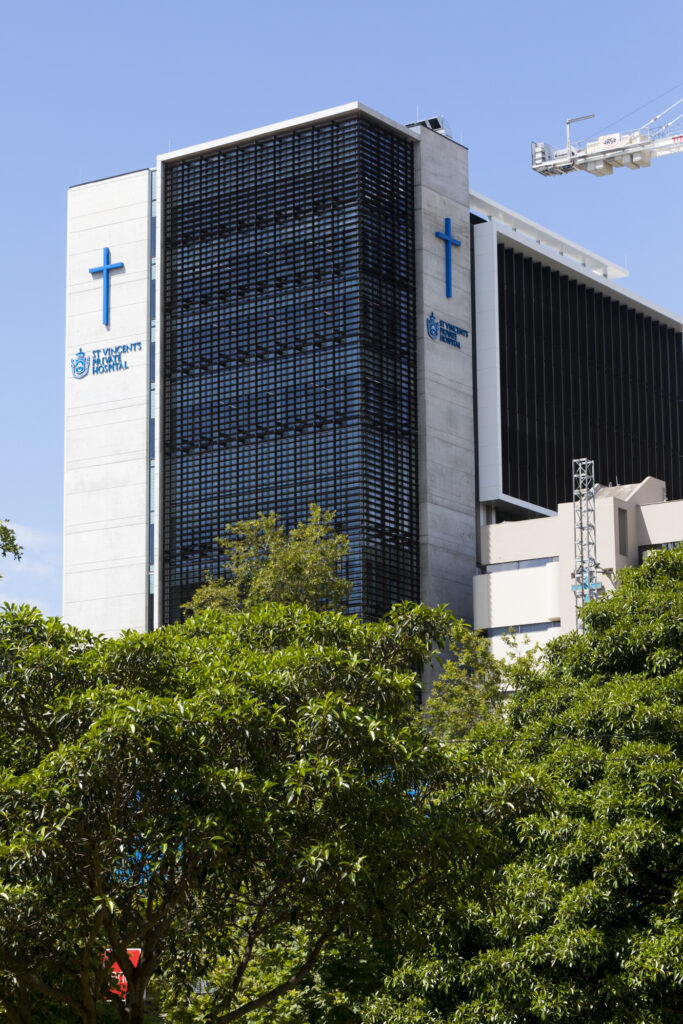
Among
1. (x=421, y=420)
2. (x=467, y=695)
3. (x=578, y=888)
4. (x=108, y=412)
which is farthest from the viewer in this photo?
(x=108, y=412)

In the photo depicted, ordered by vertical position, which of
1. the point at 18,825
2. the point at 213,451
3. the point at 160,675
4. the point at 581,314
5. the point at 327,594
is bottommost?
the point at 18,825

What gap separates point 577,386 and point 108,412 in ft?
101

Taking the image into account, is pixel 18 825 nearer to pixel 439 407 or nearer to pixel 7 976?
pixel 7 976

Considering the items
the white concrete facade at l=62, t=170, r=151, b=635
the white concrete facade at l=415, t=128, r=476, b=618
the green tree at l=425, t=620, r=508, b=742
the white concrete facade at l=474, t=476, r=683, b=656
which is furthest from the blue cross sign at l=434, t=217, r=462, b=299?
the green tree at l=425, t=620, r=508, b=742

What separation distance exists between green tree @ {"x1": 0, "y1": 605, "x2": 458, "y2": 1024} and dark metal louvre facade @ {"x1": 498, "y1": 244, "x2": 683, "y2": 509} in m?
74.5

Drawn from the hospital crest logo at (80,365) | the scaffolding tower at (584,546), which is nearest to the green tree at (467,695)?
the scaffolding tower at (584,546)

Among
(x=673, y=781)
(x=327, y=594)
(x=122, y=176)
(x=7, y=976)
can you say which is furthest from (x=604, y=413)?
(x=7, y=976)

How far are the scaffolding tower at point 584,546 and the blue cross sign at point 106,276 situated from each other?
98.3 ft

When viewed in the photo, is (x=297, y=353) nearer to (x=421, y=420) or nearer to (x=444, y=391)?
(x=421, y=420)

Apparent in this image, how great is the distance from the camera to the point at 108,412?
3986 inches

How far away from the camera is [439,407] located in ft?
319

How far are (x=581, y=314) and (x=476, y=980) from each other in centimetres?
8492

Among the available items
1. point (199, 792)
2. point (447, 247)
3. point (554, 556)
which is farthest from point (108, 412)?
point (199, 792)

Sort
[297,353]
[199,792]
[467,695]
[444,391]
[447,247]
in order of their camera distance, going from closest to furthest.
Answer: [199,792] → [467,695] → [297,353] → [444,391] → [447,247]
